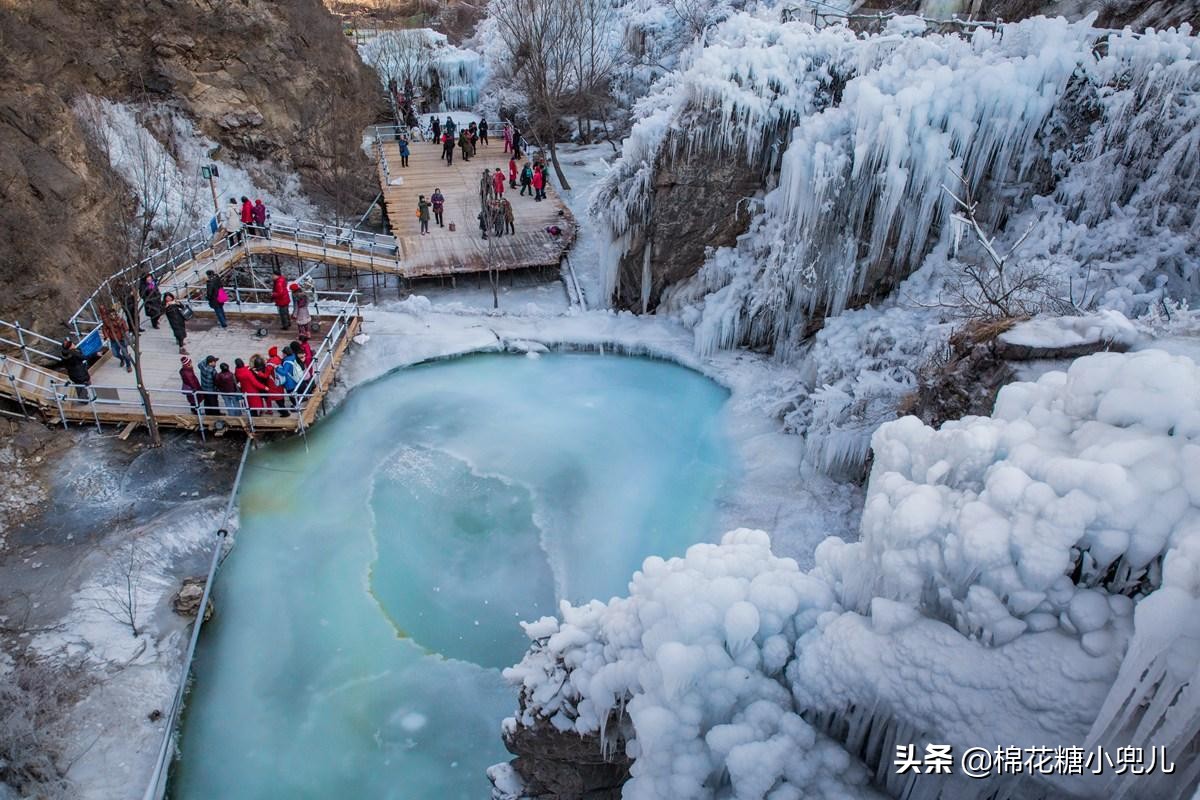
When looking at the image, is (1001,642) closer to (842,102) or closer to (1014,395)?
(1014,395)

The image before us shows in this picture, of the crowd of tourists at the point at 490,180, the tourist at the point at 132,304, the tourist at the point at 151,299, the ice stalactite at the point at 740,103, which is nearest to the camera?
the tourist at the point at 132,304

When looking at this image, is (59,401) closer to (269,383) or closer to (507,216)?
(269,383)

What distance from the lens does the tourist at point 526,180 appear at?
2386cm

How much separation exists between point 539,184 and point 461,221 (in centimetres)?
298

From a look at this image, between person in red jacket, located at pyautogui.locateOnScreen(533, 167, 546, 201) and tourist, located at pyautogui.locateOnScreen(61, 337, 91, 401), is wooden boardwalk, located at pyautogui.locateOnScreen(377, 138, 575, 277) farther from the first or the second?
tourist, located at pyautogui.locateOnScreen(61, 337, 91, 401)

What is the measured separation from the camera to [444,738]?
8.71 meters

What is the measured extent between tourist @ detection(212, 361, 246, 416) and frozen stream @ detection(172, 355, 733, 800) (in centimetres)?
92

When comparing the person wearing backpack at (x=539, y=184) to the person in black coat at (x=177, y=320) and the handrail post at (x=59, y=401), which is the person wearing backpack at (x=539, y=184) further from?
the handrail post at (x=59, y=401)

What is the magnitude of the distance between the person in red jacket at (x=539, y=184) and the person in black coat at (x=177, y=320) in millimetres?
11667

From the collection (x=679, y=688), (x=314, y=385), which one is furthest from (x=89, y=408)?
(x=679, y=688)

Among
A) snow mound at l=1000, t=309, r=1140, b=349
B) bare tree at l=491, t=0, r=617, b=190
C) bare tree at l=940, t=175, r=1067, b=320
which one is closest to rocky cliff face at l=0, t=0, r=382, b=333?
bare tree at l=491, t=0, r=617, b=190

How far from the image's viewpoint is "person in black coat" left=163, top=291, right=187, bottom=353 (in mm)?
14188

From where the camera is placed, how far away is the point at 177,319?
14.2 meters

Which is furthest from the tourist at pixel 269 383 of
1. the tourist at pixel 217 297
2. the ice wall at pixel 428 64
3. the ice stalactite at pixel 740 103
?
the ice wall at pixel 428 64
